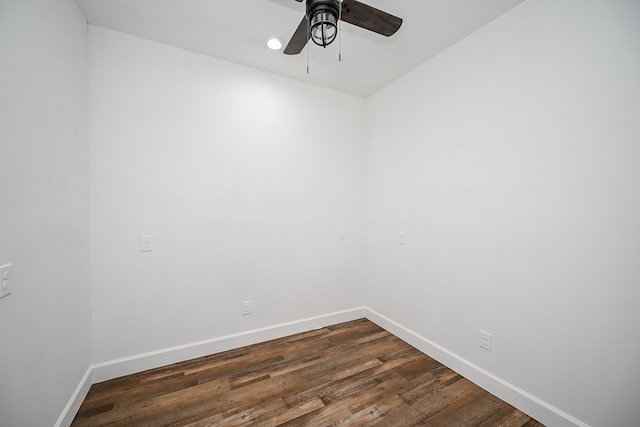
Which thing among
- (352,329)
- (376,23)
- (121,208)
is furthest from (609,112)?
(121,208)

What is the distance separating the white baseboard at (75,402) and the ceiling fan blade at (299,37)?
2540 millimetres

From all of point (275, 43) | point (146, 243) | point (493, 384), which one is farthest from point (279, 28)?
point (493, 384)

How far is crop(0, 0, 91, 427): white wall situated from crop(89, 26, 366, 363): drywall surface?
0.54 ft

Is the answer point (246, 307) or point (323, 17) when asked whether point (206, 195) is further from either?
point (323, 17)

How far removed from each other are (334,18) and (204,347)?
8.47 feet

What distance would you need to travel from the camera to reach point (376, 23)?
1.43 meters

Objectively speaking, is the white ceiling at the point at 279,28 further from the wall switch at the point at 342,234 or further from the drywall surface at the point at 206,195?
the wall switch at the point at 342,234

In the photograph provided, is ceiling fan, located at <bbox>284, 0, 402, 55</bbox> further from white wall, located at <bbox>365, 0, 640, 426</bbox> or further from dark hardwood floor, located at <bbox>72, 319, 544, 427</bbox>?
dark hardwood floor, located at <bbox>72, 319, 544, 427</bbox>

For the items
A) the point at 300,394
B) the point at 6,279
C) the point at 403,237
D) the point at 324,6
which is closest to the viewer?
the point at 6,279

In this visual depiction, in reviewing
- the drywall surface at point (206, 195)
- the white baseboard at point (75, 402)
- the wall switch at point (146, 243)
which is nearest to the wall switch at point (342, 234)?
the drywall surface at point (206, 195)

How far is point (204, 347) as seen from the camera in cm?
227

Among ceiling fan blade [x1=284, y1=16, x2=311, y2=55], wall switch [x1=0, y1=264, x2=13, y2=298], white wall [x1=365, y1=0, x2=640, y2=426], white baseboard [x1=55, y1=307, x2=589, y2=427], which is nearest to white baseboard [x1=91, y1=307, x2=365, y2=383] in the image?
white baseboard [x1=55, y1=307, x2=589, y2=427]

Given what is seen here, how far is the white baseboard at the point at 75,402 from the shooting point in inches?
57.4

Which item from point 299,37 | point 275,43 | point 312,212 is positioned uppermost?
point 275,43
